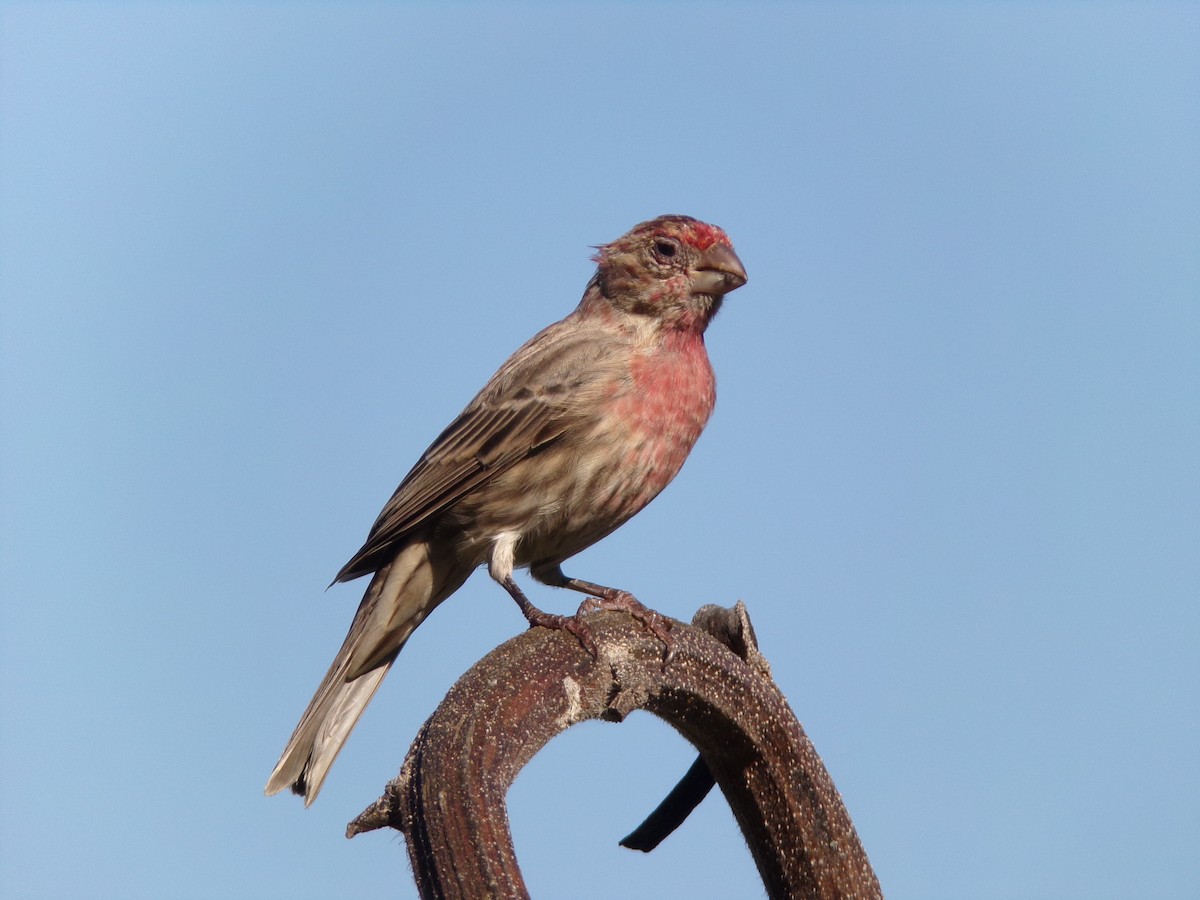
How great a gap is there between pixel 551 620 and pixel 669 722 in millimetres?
1027

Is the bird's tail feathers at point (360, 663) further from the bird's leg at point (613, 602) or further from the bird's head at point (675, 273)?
the bird's head at point (675, 273)

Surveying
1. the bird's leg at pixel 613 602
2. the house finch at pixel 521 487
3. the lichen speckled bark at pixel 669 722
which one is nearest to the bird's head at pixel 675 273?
the house finch at pixel 521 487

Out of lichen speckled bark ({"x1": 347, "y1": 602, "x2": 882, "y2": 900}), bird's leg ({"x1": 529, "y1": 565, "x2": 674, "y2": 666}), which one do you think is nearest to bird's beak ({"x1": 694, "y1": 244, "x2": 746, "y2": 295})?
bird's leg ({"x1": 529, "y1": 565, "x2": 674, "y2": 666})

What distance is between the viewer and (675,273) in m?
7.27

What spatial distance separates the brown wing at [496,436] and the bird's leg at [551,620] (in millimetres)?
546

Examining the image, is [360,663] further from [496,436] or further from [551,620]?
[551,620]

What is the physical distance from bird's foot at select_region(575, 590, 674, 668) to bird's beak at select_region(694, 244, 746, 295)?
1752mm

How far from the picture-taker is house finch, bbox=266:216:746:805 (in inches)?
259

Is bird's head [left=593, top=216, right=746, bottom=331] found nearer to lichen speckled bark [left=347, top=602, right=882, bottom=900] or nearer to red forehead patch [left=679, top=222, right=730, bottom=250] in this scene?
red forehead patch [left=679, top=222, right=730, bottom=250]

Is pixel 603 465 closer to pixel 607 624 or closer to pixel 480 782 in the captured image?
pixel 607 624

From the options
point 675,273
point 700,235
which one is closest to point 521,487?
point 675,273

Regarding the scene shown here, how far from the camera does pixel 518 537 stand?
6.66 meters

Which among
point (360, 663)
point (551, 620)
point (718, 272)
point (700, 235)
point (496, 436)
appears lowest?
point (551, 620)

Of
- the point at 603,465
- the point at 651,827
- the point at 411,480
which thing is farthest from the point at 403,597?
the point at 651,827
